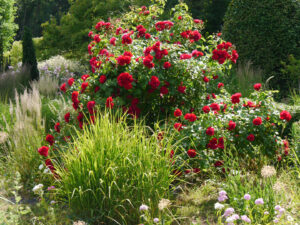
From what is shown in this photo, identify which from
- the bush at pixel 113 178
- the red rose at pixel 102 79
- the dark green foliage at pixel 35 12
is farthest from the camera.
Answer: the dark green foliage at pixel 35 12

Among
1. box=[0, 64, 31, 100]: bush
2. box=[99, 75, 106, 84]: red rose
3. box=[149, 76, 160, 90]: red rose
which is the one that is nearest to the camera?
box=[149, 76, 160, 90]: red rose

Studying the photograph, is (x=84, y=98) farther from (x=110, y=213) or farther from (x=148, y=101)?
(x=110, y=213)

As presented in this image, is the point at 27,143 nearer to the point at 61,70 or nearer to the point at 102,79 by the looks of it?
the point at 102,79

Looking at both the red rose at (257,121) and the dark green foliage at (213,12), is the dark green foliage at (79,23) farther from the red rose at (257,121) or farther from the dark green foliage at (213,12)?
the red rose at (257,121)

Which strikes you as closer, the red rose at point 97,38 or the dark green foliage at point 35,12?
the red rose at point 97,38

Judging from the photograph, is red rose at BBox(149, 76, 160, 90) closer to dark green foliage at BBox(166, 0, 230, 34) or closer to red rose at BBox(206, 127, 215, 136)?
red rose at BBox(206, 127, 215, 136)

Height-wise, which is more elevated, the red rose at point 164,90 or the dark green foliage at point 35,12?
the dark green foliage at point 35,12

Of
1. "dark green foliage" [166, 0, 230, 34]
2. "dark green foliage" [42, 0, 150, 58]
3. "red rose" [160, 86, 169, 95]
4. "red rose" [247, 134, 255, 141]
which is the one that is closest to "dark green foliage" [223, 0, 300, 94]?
"red rose" [160, 86, 169, 95]

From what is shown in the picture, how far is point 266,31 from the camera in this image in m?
7.82

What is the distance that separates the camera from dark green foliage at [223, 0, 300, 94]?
759cm

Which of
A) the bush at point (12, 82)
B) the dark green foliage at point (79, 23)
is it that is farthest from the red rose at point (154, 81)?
the dark green foliage at point (79, 23)

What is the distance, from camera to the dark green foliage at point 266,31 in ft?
24.9

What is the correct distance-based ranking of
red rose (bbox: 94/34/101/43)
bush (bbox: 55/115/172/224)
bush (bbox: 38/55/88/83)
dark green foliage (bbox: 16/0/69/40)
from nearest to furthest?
bush (bbox: 55/115/172/224), red rose (bbox: 94/34/101/43), bush (bbox: 38/55/88/83), dark green foliage (bbox: 16/0/69/40)

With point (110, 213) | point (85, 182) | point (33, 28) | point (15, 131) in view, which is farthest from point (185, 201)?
point (33, 28)
